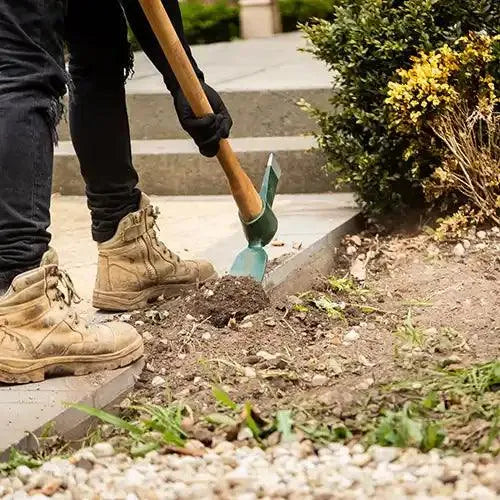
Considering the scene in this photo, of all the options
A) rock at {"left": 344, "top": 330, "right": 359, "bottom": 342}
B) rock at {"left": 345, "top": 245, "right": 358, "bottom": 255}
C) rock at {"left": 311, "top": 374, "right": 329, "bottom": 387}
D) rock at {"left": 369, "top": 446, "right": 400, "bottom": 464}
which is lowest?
rock at {"left": 345, "top": 245, "right": 358, "bottom": 255}

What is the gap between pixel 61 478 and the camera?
8.88 ft

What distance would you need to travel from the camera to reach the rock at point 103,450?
113 inches

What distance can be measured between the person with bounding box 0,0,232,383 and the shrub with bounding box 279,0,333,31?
28.1 ft

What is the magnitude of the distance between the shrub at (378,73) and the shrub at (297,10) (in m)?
7.36

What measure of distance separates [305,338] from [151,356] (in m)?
0.48

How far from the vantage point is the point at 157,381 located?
339cm

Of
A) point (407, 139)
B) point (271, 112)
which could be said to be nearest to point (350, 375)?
point (407, 139)

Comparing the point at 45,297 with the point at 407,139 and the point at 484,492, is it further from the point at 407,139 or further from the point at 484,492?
the point at 407,139

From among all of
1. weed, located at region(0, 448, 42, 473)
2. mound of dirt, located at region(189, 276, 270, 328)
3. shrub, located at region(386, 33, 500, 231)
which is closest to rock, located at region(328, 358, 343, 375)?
mound of dirt, located at region(189, 276, 270, 328)

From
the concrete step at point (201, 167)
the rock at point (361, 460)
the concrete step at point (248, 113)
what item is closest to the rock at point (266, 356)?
the rock at point (361, 460)

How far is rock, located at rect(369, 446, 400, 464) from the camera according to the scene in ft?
8.63

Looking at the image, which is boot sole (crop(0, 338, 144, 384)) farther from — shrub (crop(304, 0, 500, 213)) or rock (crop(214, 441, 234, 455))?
shrub (crop(304, 0, 500, 213))

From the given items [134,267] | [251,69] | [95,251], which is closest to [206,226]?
[95,251]

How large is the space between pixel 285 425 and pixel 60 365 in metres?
0.73
